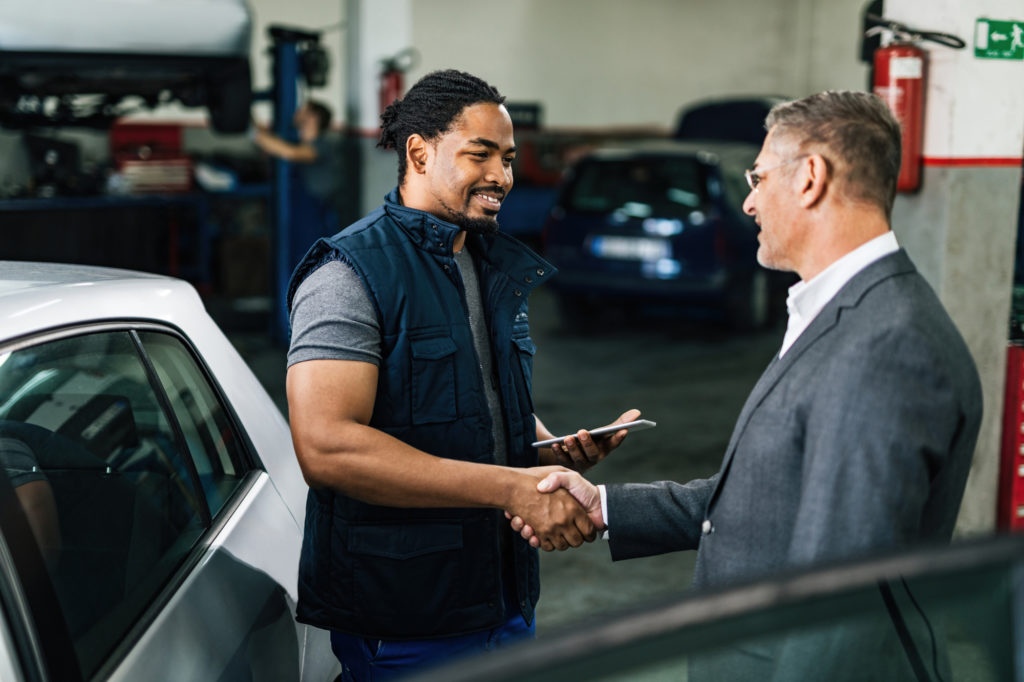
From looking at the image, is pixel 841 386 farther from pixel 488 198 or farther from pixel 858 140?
pixel 488 198

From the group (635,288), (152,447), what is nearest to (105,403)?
(152,447)

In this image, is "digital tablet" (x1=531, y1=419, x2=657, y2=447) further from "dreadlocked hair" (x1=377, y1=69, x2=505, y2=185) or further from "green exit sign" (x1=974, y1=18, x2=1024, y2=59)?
"green exit sign" (x1=974, y1=18, x2=1024, y2=59)

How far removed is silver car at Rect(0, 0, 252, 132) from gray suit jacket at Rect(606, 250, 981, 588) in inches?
227

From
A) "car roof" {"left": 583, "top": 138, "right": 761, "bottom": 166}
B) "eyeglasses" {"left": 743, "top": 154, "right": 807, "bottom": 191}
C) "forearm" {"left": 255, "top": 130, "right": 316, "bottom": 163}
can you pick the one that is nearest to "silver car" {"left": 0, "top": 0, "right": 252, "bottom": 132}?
"forearm" {"left": 255, "top": 130, "right": 316, "bottom": 163}

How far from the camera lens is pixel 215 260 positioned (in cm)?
1054

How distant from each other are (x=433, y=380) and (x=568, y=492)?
0.36 m

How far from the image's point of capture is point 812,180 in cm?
157

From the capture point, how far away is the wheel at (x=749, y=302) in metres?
9.48

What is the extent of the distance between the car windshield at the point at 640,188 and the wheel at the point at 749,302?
899 millimetres

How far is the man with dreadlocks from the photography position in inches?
76.0

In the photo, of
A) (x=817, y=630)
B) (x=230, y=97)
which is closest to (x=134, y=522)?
(x=817, y=630)

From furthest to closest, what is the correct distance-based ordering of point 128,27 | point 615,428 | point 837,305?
1. point 128,27
2. point 615,428
3. point 837,305

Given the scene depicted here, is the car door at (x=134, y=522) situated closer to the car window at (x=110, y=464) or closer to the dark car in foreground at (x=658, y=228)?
the car window at (x=110, y=464)

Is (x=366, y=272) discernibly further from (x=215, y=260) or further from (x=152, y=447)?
(x=215, y=260)
